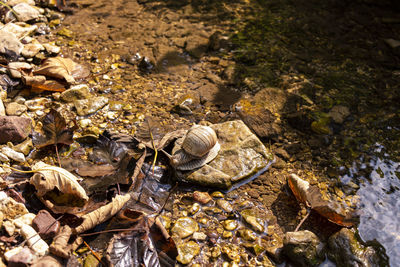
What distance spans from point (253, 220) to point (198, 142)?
0.96m

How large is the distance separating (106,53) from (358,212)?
163 inches

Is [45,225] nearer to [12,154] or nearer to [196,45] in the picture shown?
[12,154]

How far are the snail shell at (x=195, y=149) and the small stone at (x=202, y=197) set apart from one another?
0.95 ft

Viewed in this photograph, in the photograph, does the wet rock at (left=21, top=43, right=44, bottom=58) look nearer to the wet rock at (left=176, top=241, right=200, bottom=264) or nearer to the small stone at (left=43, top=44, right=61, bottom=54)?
the small stone at (left=43, top=44, right=61, bottom=54)

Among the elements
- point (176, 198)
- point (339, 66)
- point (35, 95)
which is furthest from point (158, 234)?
point (339, 66)

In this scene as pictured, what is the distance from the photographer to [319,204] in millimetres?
3035

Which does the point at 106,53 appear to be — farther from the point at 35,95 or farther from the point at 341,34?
the point at 341,34

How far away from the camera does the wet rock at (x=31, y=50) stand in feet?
14.7

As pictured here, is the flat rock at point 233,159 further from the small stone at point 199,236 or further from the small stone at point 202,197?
the small stone at point 199,236

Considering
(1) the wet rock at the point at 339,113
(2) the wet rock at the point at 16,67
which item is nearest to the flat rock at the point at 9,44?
(2) the wet rock at the point at 16,67

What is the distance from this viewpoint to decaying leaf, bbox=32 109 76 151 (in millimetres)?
3332

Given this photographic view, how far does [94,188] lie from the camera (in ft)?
9.74

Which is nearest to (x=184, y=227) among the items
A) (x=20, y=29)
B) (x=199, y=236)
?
(x=199, y=236)

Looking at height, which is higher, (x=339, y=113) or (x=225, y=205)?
(x=339, y=113)
